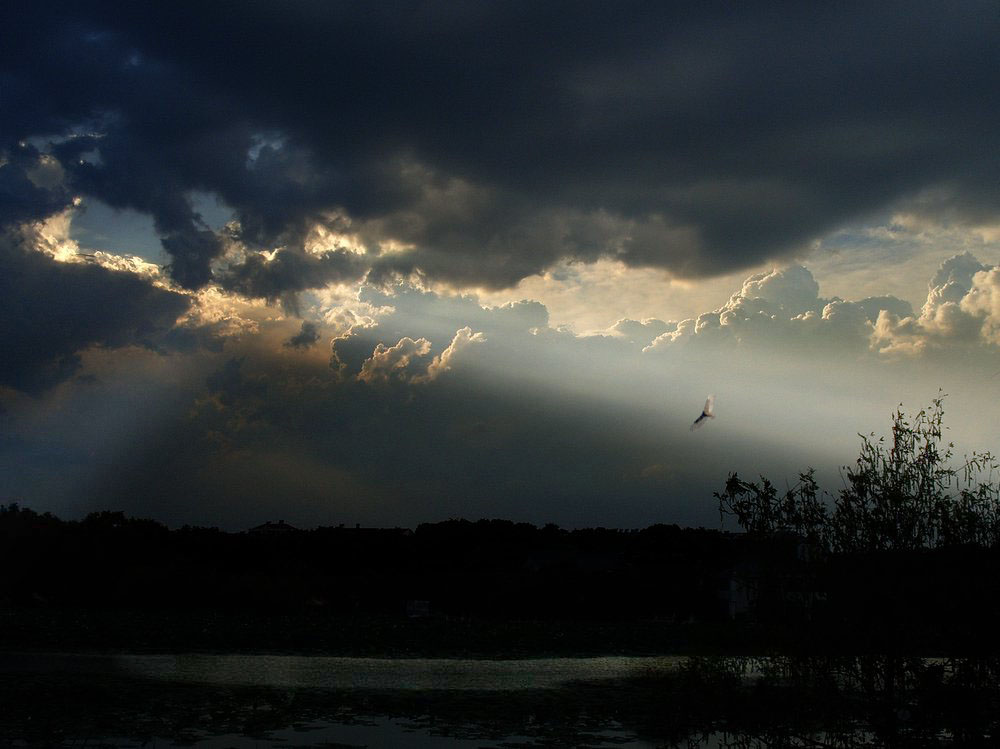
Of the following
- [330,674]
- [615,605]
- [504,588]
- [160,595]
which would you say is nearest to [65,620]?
[160,595]

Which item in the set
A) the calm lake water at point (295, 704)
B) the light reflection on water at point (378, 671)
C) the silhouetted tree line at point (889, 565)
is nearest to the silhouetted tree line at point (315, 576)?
the light reflection on water at point (378, 671)

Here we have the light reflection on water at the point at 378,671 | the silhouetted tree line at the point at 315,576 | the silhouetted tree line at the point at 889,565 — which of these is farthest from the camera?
the silhouetted tree line at the point at 315,576

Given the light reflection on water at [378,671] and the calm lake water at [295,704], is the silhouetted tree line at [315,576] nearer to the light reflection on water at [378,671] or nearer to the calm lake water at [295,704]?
the light reflection on water at [378,671]

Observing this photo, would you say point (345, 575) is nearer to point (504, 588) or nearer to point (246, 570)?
point (246, 570)

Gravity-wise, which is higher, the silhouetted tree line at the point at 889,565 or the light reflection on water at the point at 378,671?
the silhouetted tree line at the point at 889,565

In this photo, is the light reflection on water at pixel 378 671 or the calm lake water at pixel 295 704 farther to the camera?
the light reflection on water at pixel 378 671

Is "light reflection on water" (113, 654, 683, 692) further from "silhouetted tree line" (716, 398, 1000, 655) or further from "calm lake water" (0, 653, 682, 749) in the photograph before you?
"silhouetted tree line" (716, 398, 1000, 655)

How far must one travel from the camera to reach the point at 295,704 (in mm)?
18172

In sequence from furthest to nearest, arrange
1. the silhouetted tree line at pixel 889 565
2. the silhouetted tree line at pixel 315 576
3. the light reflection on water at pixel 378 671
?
the silhouetted tree line at pixel 315 576 → the light reflection on water at pixel 378 671 → the silhouetted tree line at pixel 889 565

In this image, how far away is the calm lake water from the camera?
1474cm

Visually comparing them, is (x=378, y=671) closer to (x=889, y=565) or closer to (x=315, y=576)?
(x=889, y=565)

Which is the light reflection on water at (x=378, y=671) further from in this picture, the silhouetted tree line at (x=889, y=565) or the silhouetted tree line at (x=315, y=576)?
the silhouetted tree line at (x=315, y=576)

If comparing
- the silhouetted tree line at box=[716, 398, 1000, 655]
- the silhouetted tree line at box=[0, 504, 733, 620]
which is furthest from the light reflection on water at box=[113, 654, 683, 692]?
the silhouetted tree line at box=[0, 504, 733, 620]

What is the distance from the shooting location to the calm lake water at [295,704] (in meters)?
14.7
